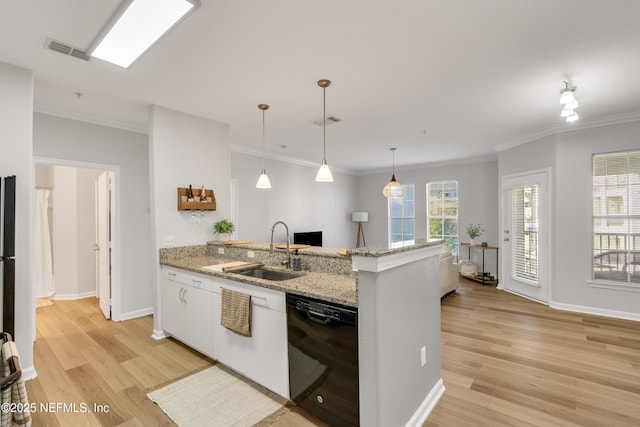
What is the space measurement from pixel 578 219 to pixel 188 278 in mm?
5344

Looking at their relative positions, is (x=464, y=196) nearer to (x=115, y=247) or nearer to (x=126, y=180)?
(x=126, y=180)

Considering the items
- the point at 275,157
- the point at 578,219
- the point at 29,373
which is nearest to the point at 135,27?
the point at 29,373

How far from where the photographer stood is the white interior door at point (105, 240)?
4.00 meters

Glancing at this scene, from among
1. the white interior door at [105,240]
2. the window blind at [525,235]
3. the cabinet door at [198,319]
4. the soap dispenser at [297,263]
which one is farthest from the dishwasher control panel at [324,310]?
the window blind at [525,235]

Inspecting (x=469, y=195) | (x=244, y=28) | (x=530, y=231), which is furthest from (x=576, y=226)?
(x=244, y=28)

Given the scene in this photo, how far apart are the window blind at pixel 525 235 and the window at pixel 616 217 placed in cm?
78

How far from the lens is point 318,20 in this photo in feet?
6.36

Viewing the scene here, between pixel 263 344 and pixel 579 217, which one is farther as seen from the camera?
pixel 579 217

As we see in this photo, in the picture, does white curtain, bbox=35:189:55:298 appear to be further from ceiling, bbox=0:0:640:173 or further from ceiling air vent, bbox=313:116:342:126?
ceiling air vent, bbox=313:116:342:126

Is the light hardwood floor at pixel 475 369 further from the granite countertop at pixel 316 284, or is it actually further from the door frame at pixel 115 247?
the granite countertop at pixel 316 284

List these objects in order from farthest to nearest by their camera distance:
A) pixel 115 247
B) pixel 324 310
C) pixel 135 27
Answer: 1. pixel 115 247
2. pixel 135 27
3. pixel 324 310

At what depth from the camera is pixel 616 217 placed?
13.3 ft

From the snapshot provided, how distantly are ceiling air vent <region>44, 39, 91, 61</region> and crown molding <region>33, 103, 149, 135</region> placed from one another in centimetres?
161

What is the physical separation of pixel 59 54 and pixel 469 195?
734 cm
